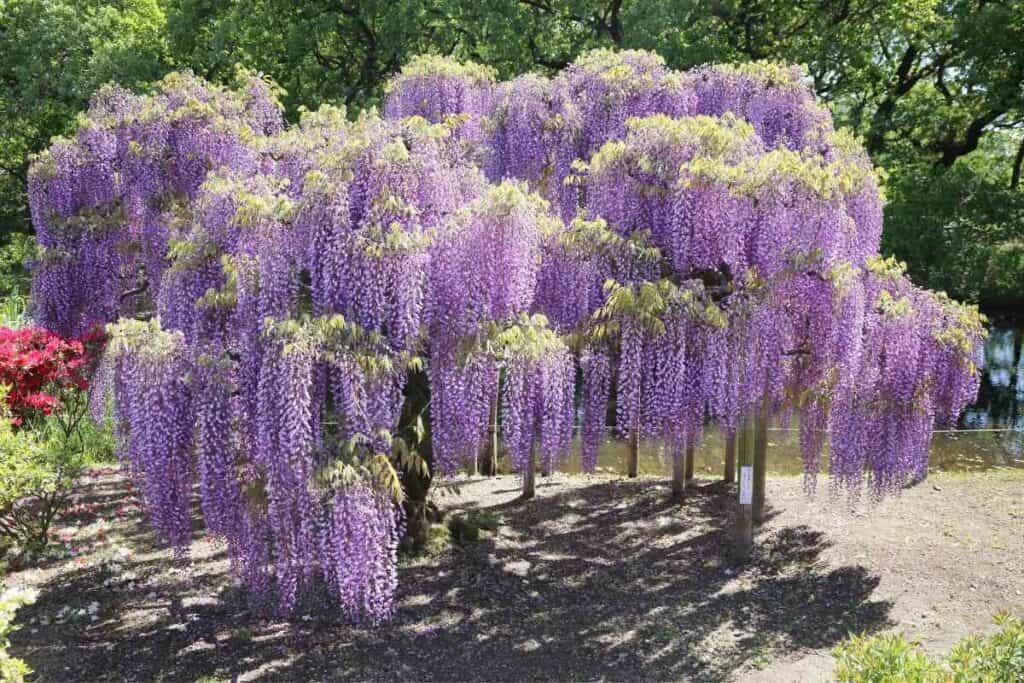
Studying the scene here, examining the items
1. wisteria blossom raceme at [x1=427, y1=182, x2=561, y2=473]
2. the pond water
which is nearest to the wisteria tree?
wisteria blossom raceme at [x1=427, y1=182, x2=561, y2=473]

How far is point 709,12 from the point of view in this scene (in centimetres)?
1739

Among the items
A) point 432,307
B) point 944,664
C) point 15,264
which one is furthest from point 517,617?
point 15,264

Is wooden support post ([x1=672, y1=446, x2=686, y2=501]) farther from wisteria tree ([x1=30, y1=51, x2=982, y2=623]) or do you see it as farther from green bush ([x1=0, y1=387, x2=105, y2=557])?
green bush ([x1=0, y1=387, x2=105, y2=557])

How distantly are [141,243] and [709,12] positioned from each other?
41.9ft

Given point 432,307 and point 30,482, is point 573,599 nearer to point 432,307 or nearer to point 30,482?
point 432,307

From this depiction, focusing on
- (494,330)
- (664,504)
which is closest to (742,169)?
(494,330)

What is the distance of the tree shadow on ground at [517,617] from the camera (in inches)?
257

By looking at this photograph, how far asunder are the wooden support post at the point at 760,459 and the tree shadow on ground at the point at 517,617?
0.99ft

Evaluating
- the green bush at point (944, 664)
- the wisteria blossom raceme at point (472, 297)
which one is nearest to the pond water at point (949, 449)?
the wisteria blossom raceme at point (472, 297)

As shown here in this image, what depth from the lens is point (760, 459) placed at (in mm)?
9023

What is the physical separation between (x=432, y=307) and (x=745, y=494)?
157 inches

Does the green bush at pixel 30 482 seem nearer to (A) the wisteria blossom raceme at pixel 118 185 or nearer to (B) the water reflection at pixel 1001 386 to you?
(A) the wisteria blossom raceme at pixel 118 185

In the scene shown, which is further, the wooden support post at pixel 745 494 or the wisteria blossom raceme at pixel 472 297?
the wooden support post at pixel 745 494

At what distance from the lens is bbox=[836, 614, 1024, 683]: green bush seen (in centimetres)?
380
